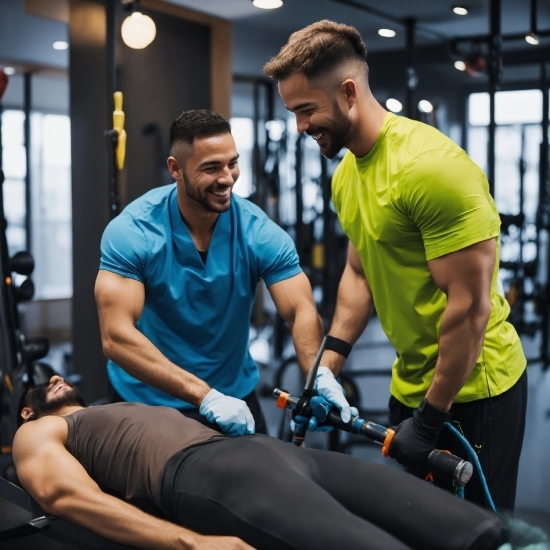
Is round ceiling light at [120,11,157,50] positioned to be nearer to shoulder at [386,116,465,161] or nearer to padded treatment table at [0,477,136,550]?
shoulder at [386,116,465,161]

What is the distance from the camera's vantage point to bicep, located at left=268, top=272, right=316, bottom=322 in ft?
7.46

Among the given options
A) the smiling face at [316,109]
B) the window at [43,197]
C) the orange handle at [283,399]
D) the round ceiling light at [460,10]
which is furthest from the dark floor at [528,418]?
the window at [43,197]

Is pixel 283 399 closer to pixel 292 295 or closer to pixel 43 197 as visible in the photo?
pixel 292 295

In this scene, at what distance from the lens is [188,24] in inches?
199

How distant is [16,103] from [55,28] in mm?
2441

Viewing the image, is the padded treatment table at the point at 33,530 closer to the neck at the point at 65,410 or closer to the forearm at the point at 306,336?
the neck at the point at 65,410

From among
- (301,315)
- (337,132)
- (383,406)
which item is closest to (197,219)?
(301,315)

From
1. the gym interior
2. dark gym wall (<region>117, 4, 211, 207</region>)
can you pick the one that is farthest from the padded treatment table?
dark gym wall (<region>117, 4, 211, 207</region>)

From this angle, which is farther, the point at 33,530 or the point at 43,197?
the point at 43,197

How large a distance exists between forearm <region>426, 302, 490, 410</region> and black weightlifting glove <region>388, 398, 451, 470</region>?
0.02 metres

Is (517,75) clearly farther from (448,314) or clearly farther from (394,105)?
(448,314)

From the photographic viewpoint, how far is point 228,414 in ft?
5.98

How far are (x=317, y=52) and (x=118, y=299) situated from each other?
0.88 m

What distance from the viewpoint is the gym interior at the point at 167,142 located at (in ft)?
11.0
